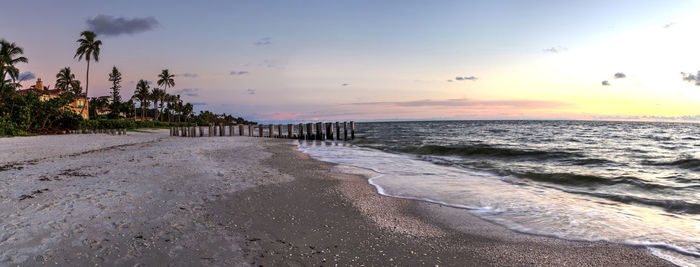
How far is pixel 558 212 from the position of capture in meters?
6.47

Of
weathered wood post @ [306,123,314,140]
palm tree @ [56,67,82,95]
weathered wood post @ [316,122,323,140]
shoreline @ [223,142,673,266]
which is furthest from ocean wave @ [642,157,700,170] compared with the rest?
palm tree @ [56,67,82,95]

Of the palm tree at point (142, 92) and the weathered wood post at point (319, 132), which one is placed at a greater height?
the palm tree at point (142, 92)

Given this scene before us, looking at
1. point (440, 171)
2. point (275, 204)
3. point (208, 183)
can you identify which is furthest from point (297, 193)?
point (440, 171)

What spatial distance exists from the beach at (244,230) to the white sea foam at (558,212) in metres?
0.47

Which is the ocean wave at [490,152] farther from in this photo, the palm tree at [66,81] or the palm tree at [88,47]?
the palm tree at [66,81]

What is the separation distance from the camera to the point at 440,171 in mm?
12016

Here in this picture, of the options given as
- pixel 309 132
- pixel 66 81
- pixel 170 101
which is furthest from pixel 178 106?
pixel 309 132

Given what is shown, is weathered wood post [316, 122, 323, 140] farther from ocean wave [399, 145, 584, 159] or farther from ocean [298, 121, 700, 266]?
ocean [298, 121, 700, 266]

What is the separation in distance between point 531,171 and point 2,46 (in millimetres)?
58390

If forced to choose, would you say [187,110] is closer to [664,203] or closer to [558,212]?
[558,212]

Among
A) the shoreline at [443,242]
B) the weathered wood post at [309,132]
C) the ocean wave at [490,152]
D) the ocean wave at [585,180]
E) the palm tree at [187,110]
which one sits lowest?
the ocean wave at [585,180]

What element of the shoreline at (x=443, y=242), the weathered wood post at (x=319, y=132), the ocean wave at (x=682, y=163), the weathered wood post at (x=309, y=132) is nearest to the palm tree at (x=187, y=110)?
the weathered wood post at (x=309, y=132)

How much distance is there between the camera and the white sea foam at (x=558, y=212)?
4.93 m

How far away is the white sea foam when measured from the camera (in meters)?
4.93
